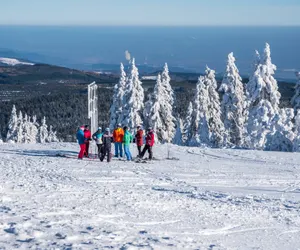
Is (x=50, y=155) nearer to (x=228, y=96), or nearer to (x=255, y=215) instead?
(x=255, y=215)

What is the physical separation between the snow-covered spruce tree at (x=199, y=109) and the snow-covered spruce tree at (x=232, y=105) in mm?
1743

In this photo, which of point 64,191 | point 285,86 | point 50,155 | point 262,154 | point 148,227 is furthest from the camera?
point 285,86

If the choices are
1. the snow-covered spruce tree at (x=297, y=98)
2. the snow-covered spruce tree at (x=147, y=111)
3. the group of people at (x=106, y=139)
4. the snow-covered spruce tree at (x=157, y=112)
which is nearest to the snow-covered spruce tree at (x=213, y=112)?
the snow-covered spruce tree at (x=157, y=112)

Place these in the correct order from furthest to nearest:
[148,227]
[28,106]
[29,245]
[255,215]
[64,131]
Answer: [28,106] → [64,131] → [255,215] → [148,227] → [29,245]

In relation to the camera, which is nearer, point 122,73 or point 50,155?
point 50,155

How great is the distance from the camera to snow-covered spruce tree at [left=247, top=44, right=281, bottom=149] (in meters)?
37.4

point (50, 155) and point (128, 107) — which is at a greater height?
point (128, 107)

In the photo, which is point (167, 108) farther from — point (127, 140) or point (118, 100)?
point (127, 140)

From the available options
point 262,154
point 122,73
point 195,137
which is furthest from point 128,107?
point 262,154

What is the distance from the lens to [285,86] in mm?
131875

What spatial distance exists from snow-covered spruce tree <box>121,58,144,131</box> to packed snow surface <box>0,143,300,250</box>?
20.2 meters

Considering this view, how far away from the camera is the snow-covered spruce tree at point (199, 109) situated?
45000 millimetres

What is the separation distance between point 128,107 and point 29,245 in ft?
117

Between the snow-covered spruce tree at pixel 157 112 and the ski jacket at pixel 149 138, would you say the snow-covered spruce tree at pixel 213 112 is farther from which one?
the ski jacket at pixel 149 138
